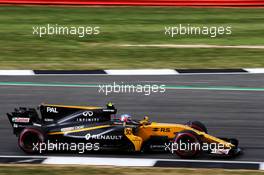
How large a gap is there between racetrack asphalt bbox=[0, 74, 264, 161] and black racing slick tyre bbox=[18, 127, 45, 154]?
0.22m

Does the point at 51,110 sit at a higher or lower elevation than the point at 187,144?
higher

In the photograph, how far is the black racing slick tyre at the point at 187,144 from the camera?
11.4 metres

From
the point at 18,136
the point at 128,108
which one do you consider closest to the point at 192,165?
the point at 18,136

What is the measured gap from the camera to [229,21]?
28.5 meters

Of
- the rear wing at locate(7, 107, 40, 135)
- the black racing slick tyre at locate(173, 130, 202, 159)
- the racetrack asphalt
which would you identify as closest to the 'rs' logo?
the rear wing at locate(7, 107, 40, 135)

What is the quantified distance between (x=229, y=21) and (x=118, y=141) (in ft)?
57.2

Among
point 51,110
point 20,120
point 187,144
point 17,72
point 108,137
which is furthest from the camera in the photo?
point 17,72

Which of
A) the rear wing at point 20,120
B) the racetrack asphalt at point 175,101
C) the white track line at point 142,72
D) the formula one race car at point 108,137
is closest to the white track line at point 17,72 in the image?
the racetrack asphalt at point 175,101

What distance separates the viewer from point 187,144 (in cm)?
1141

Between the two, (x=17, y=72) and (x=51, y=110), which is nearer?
(x=51, y=110)

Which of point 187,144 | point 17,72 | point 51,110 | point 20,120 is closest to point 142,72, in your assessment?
point 17,72

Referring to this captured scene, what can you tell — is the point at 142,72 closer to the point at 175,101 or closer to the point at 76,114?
the point at 175,101

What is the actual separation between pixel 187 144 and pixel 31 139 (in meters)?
2.21

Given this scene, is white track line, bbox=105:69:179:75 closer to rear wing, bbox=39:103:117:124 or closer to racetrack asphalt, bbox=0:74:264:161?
racetrack asphalt, bbox=0:74:264:161
